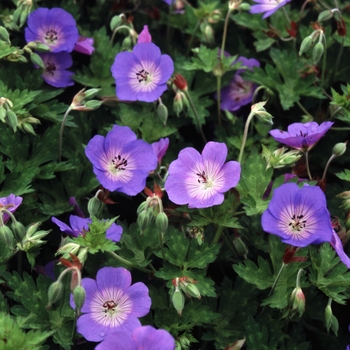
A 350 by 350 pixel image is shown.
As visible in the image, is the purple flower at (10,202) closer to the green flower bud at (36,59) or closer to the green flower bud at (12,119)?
the green flower bud at (12,119)

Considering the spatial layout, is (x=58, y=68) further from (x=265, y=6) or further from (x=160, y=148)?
(x=265, y=6)

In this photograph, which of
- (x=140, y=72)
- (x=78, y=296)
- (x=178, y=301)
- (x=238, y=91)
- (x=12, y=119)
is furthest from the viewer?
(x=238, y=91)

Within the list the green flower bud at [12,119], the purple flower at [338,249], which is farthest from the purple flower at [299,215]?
the green flower bud at [12,119]

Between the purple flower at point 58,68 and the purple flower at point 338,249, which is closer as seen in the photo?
the purple flower at point 338,249

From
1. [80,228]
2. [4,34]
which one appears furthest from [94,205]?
[4,34]

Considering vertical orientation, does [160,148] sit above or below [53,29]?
below
